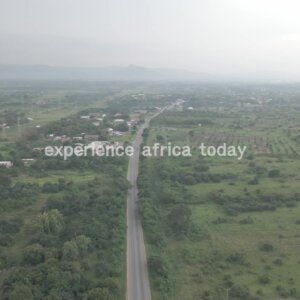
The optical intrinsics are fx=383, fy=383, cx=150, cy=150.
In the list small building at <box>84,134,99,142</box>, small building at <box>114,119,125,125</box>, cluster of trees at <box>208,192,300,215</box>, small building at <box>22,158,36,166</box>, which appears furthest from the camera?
small building at <box>114,119,125,125</box>

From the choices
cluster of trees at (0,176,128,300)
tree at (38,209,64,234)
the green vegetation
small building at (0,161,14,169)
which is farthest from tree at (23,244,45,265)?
small building at (0,161,14,169)

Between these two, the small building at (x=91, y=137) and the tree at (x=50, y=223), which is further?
the small building at (x=91, y=137)

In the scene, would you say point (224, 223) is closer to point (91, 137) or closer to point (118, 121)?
point (91, 137)

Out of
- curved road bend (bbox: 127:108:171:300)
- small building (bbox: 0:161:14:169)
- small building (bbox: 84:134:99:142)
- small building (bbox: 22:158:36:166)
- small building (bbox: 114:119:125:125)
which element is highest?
small building (bbox: 114:119:125:125)

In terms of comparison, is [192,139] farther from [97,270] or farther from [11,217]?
[97,270]

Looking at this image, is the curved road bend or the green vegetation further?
the green vegetation

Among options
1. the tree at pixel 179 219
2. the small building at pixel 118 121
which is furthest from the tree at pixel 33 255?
the small building at pixel 118 121

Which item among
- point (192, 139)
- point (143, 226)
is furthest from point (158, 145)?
point (143, 226)

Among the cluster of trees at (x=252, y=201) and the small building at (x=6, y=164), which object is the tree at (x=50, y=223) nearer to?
the cluster of trees at (x=252, y=201)

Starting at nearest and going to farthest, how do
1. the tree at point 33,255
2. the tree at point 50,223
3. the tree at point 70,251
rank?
1. the tree at point 33,255
2. the tree at point 70,251
3. the tree at point 50,223

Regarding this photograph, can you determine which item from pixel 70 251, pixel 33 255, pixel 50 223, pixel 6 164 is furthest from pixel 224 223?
pixel 6 164

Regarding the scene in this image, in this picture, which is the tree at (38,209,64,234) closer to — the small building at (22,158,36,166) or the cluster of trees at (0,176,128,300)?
the cluster of trees at (0,176,128,300)
